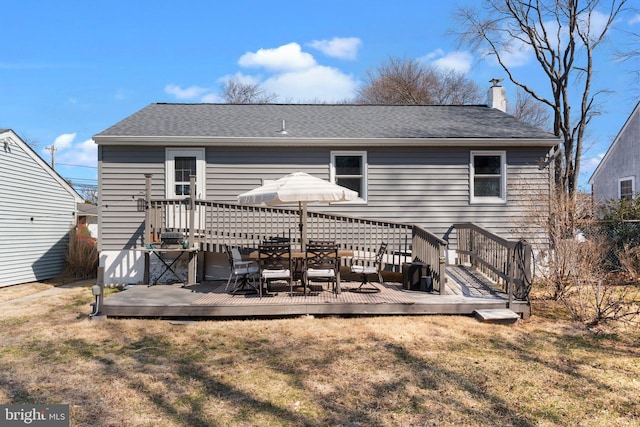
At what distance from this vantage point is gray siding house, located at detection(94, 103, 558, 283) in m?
10.3

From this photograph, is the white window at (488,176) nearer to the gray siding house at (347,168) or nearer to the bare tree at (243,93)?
the gray siding house at (347,168)

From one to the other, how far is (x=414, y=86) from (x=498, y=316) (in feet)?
85.9

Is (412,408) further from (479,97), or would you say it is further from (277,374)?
(479,97)

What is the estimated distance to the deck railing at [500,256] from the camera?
6.87 m

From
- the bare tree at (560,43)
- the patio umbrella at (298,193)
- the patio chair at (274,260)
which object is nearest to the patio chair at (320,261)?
the patio chair at (274,260)

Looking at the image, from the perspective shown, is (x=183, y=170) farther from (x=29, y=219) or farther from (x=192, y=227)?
(x=29, y=219)

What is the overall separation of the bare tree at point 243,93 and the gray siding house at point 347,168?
70.0ft

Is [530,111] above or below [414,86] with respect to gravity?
below

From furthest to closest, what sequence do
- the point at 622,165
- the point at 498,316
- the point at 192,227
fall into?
the point at 622,165 → the point at 192,227 → the point at 498,316

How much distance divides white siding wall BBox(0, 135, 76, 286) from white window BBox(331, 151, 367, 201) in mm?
10213

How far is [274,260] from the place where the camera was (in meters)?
7.39

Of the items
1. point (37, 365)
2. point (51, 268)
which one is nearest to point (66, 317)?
point (37, 365)

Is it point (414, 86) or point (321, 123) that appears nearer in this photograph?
point (321, 123)

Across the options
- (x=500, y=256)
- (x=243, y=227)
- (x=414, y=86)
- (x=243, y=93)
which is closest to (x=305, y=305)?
(x=243, y=227)
